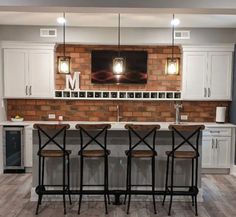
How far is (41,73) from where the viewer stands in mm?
6531

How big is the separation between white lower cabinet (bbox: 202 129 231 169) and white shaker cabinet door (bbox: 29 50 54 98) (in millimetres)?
3258

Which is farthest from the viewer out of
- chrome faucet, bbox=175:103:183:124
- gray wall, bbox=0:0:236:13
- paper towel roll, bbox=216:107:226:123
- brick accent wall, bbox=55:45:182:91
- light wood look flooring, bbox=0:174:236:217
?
brick accent wall, bbox=55:45:182:91

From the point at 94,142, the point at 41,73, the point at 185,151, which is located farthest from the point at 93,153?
the point at 41,73

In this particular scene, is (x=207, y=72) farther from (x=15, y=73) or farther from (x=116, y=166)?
(x=15, y=73)

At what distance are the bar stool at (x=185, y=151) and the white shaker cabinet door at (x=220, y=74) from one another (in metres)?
2.07

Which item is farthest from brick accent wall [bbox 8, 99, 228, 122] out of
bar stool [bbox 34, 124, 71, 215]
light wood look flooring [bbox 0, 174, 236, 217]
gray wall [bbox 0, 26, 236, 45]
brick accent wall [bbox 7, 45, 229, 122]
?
bar stool [bbox 34, 124, 71, 215]

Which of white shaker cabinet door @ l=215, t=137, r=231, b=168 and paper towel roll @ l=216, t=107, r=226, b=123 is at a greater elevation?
paper towel roll @ l=216, t=107, r=226, b=123

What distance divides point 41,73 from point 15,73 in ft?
1.69

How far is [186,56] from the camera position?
652 cm

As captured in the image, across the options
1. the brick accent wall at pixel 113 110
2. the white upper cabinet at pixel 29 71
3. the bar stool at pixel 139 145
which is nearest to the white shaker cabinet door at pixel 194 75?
the brick accent wall at pixel 113 110

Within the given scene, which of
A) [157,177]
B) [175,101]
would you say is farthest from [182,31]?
[157,177]

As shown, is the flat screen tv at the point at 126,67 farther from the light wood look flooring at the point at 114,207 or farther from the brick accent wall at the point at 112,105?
the light wood look flooring at the point at 114,207

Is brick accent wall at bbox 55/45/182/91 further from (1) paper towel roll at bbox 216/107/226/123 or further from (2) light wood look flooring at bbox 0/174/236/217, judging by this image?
(2) light wood look flooring at bbox 0/174/236/217

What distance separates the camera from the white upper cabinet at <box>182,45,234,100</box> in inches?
256
